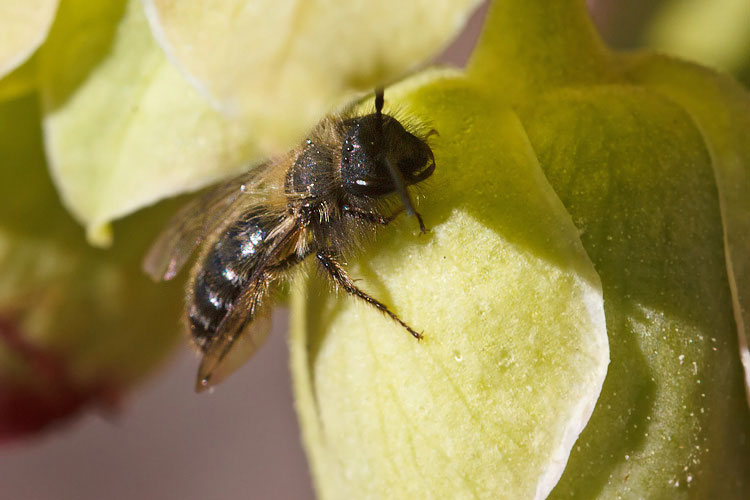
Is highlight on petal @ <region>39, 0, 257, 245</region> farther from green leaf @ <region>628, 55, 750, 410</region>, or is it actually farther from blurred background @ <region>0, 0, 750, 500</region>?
blurred background @ <region>0, 0, 750, 500</region>

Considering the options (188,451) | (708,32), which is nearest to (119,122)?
(708,32)

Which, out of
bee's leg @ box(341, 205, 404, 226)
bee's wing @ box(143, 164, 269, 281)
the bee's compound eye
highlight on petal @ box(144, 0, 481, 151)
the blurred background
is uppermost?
highlight on petal @ box(144, 0, 481, 151)

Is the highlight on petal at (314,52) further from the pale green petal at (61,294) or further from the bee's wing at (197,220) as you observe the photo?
the pale green petal at (61,294)

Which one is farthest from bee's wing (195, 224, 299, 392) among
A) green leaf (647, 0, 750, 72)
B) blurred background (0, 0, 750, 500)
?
blurred background (0, 0, 750, 500)

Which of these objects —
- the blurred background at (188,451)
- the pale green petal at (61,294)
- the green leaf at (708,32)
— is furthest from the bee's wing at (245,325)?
the blurred background at (188,451)

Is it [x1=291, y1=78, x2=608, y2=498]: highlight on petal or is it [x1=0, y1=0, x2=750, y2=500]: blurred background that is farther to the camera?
[x1=0, y1=0, x2=750, y2=500]: blurred background

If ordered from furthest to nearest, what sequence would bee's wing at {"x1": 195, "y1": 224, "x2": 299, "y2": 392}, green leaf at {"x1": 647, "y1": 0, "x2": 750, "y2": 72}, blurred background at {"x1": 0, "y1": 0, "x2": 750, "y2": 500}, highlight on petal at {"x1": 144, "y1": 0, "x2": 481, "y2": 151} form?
blurred background at {"x1": 0, "y1": 0, "x2": 750, "y2": 500} → green leaf at {"x1": 647, "y1": 0, "x2": 750, "y2": 72} → bee's wing at {"x1": 195, "y1": 224, "x2": 299, "y2": 392} → highlight on petal at {"x1": 144, "y1": 0, "x2": 481, "y2": 151}

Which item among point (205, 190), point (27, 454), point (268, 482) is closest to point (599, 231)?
point (205, 190)
